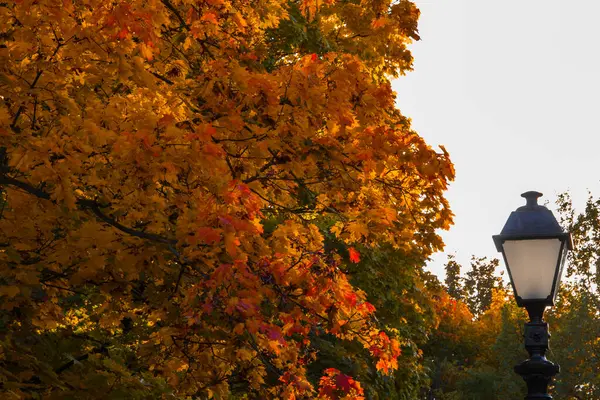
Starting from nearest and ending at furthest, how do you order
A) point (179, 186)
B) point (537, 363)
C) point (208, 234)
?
point (208, 234), point (179, 186), point (537, 363)

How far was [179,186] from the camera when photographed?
22.2ft

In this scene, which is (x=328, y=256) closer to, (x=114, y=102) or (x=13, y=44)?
(x=114, y=102)

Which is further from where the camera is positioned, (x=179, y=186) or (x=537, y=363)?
(x=537, y=363)

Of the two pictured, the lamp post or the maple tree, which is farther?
the lamp post

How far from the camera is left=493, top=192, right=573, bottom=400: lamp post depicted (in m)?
7.31

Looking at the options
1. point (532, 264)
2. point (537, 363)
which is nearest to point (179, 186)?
point (532, 264)

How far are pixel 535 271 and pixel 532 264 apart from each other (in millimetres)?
59

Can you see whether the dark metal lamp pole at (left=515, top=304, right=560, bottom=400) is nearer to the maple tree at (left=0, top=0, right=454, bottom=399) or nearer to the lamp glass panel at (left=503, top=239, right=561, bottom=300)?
the lamp glass panel at (left=503, top=239, right=561, bottom=300)

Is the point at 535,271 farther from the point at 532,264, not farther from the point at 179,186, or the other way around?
the point at 179,186

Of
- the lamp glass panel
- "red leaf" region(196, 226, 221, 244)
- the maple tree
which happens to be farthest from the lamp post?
"red leaf" region(196, 226, 221, 244)

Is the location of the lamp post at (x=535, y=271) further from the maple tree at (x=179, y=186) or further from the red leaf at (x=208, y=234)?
the red leaf at (x=208, y=234)

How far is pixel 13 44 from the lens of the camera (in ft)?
21.5

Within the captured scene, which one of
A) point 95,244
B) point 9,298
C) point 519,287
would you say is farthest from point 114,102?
point 519,287

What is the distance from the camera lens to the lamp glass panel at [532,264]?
7329mm
